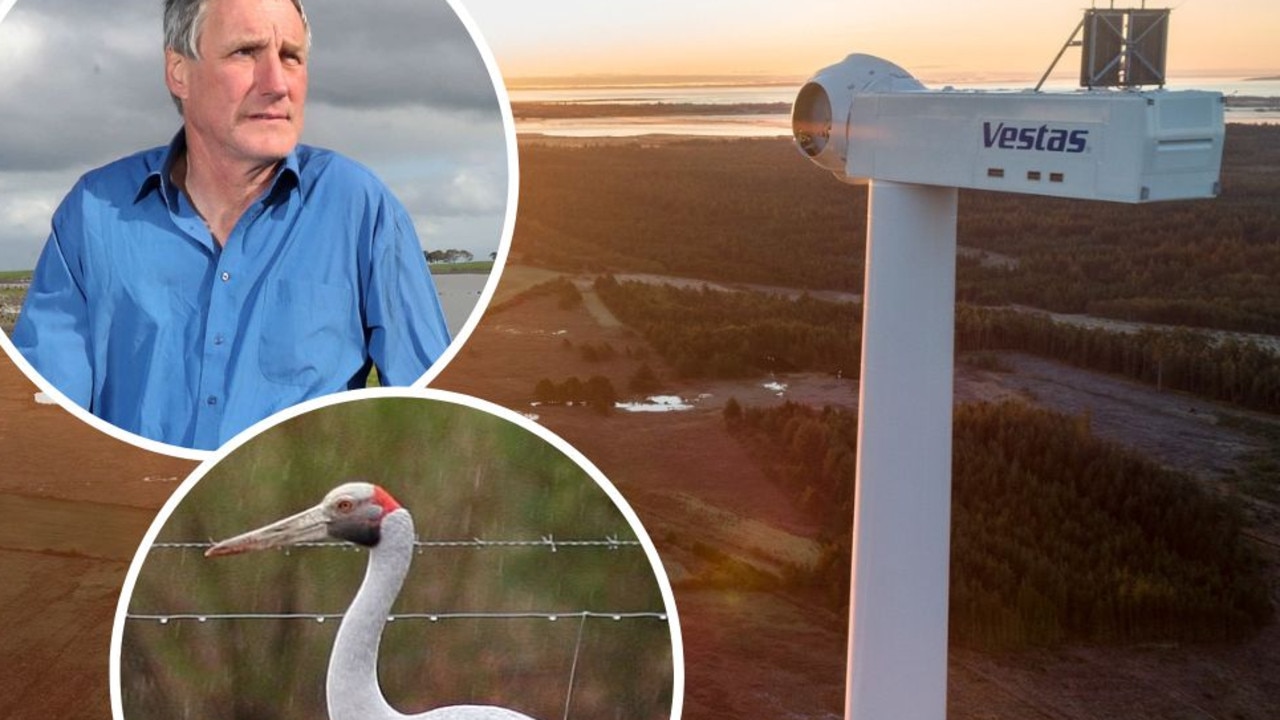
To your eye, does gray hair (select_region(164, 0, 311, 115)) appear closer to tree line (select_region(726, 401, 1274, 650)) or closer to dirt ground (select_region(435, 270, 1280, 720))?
dirt ground (select_region(435, 270, 1280, 720))

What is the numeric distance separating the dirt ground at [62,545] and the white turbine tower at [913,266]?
33.0 ft

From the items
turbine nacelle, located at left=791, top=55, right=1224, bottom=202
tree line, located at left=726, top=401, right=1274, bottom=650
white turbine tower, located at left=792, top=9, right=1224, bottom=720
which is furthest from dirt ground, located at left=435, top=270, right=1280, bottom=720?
turbine nacelle, located at left=791, top=55, right=1224, bottom=202

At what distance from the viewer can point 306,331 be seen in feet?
6.45

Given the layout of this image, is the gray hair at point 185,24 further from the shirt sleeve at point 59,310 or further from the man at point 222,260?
the shirt sleeve at point 59,310

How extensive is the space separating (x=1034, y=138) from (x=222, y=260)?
172 cm

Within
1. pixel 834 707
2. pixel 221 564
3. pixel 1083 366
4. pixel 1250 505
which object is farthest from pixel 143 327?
pixel 1083 366

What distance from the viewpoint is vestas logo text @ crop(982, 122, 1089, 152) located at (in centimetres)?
287

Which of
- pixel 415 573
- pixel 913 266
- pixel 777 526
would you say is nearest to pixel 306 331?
pixel 415 573

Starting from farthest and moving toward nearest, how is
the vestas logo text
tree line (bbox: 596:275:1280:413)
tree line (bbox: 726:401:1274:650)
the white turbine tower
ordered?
tree line (bbox: 596:275:1280:413) → tree line (bbox: 726:401:1274:650) → the white turbine tower → the vestas logo text

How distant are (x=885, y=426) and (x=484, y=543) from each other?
42.9 inches

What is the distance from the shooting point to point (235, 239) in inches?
77.7

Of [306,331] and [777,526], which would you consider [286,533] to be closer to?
[306,331]

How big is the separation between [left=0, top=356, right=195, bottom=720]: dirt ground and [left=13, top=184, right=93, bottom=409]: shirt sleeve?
1106cm

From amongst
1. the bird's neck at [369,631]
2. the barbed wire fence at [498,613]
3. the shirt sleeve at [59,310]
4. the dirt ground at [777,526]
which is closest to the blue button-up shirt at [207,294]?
the shirt sleeve at [59,310]
